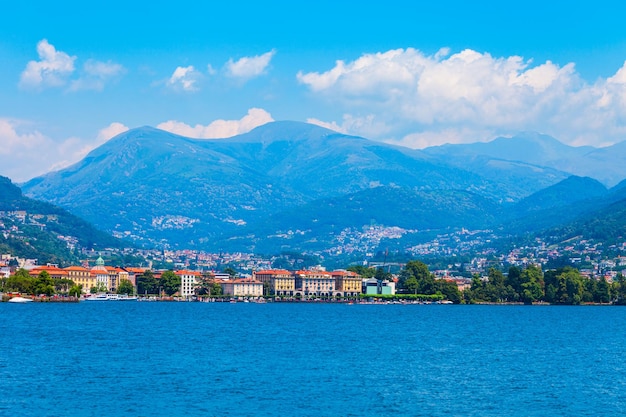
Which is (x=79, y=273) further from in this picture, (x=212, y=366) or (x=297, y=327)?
(x=212, y=366)

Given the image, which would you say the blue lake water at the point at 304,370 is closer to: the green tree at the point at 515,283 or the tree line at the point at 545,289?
the tree line at the point at 545,289

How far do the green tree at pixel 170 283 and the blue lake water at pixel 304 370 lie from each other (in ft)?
289

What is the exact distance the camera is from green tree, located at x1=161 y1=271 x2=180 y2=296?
188 m

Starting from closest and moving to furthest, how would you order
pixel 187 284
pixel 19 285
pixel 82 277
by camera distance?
1. pixel 19 285
2. pixel 82 277
3. pixel 187 284

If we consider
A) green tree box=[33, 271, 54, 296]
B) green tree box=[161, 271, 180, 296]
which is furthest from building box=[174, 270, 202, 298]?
green tree box=[33, 271, 54, 296]

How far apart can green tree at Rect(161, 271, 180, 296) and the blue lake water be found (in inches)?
3470

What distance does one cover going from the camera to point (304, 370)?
59.5m

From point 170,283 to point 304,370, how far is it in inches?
5156

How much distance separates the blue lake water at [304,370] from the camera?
46844 mm

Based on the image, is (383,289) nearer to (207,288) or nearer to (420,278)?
(420,278)

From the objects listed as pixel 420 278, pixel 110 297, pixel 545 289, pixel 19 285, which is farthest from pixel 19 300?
pixel 545 289

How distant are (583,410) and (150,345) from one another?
35313 millimetres

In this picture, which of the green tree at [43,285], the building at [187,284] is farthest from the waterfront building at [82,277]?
the green tree at [43,285]

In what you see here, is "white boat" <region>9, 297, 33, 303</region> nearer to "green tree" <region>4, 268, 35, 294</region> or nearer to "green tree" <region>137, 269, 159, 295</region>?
"green tree" <region>4, 268, 35, 294</region>
